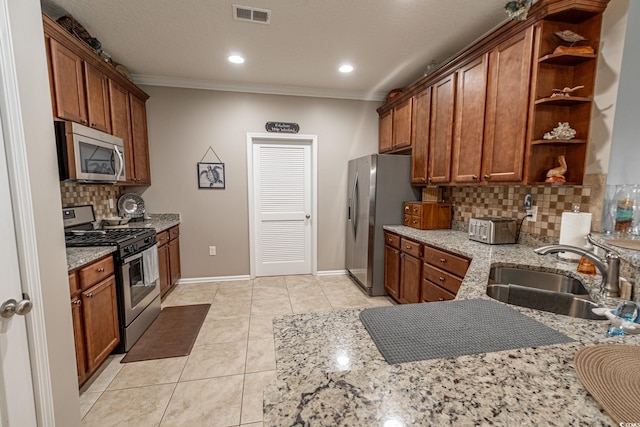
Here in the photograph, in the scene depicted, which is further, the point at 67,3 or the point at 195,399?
the point at 67,3

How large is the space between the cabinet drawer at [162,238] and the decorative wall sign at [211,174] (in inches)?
31.3

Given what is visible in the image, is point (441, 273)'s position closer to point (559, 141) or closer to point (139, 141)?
point (559, 141)

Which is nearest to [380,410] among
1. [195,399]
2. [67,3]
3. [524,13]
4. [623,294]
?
[623,294]

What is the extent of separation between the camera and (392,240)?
312cm

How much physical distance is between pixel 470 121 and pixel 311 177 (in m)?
2.18

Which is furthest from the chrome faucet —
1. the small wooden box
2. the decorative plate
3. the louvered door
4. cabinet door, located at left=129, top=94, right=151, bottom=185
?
the decorative plate

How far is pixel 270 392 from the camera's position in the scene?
58 centimetres

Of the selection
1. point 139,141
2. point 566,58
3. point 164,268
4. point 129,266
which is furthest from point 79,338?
point 566,58

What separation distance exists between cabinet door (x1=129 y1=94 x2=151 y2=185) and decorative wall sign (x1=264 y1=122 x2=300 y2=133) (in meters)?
1.49

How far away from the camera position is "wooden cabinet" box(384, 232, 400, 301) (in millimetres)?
3029

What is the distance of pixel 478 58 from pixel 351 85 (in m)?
1.70

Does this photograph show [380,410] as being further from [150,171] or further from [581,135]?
[150,171]

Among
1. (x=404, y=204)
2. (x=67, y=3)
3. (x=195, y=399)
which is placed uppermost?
(x=67, y=3)

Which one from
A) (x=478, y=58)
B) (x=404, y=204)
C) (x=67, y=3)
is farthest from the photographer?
(x=404, y=204)
